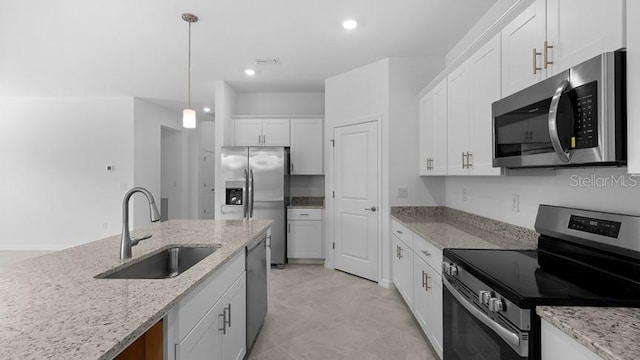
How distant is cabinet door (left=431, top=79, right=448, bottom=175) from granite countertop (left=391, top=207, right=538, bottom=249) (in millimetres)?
498

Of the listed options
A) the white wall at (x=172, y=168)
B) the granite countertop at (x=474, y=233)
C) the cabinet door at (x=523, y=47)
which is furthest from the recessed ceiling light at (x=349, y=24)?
the white wall at (x=172, y=168)

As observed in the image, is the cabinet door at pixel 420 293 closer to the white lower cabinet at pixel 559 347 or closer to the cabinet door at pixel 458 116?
the cabinet door at pixel 458 116

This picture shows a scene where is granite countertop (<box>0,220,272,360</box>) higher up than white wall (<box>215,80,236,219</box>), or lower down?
lower down

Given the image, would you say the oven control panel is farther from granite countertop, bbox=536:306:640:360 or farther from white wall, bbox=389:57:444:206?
white wall, bbox=389:57:444:206

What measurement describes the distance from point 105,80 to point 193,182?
3.24 meters

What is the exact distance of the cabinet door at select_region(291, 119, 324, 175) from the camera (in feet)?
16.2

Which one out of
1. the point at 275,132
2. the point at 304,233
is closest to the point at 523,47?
Answer: the point at 304,233

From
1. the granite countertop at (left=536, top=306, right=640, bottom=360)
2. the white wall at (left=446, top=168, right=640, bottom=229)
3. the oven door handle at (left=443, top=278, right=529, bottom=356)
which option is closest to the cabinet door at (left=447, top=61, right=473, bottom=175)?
the white wall at (left=446, top=168, right=640, bottom=229)

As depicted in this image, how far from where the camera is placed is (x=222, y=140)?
185 inches

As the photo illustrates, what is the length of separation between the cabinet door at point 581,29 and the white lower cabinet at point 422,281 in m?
1.22

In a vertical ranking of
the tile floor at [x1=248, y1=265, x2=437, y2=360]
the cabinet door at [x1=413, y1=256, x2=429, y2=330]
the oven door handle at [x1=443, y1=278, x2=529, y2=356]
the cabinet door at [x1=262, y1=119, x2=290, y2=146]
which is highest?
the cabinet door at [x1=262, y1=119, x2=290, y2=146]

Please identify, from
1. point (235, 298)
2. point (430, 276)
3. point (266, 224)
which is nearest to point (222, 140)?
point (266, 224)

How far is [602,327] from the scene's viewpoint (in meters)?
0.91

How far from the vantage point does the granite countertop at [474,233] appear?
203 cm
